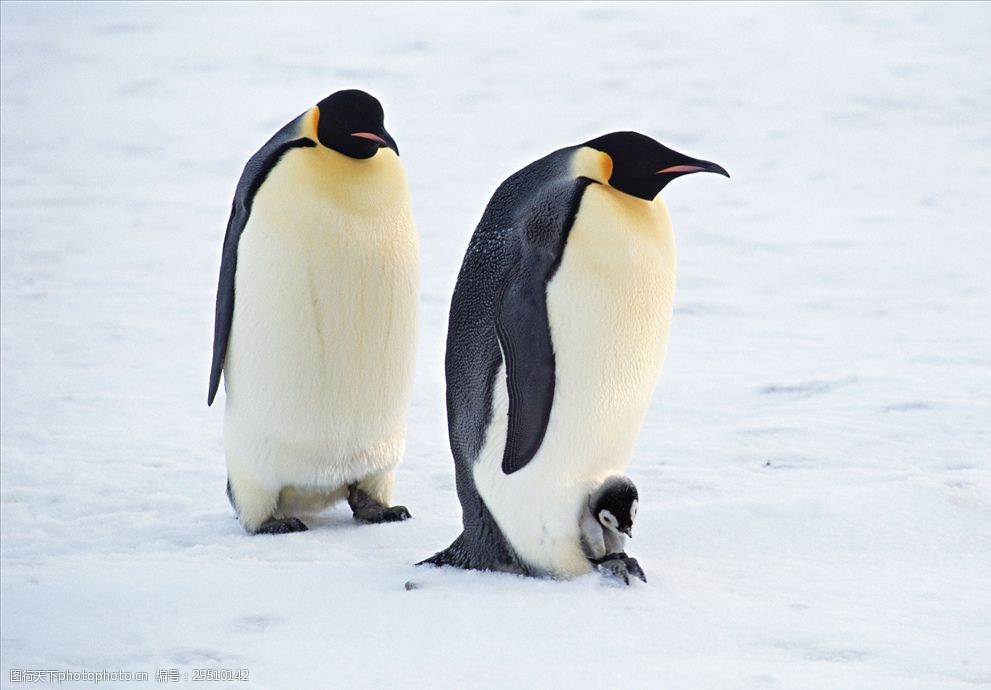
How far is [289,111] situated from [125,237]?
3.66 metres

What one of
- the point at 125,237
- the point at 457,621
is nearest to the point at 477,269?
the point at 457,621

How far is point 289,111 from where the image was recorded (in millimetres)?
12344

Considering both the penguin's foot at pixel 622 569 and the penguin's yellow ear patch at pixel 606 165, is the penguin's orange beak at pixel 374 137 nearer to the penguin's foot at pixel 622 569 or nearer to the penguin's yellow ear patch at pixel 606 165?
the penguin's yellow ear patch at pixel 606 165

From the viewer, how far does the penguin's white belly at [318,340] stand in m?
3.78

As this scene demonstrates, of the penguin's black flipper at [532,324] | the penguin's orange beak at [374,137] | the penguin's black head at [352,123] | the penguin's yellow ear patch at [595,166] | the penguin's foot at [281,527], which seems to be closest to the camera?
the penguin's black flipper at [532,324]

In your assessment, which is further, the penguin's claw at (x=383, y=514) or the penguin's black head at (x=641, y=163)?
the penguin's claw at (x=383, y=514)

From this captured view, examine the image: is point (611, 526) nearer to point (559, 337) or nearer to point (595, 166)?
point (559, 337)

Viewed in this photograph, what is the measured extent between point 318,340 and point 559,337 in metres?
1.08

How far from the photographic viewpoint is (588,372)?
3002 mm

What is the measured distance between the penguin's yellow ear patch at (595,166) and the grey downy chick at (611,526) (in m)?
0.67

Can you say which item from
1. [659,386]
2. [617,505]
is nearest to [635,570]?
[617,505]

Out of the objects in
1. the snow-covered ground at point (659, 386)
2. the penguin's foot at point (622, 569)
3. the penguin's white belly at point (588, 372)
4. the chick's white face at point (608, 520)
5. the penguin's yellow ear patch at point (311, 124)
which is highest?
the penguin's yellow ear patch at point (311, 124)

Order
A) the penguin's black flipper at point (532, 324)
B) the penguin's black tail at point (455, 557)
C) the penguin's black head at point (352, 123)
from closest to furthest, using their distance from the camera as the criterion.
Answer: the penguin's black flipper at point (532, 324) → the penguin's black tail at point (455, 557) → the penguin's black head at point (352, 123)

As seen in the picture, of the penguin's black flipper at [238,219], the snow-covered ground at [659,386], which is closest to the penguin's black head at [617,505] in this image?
the snow-covered ground at [659,386]
